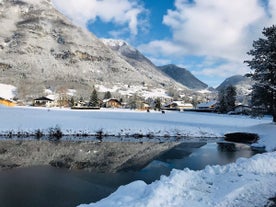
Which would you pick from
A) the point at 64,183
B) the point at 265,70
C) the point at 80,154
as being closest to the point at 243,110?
the point at 265,70

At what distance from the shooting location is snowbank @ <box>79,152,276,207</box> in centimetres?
1267

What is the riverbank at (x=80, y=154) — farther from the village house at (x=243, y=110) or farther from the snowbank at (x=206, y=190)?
the village house at (x=243, y=110)

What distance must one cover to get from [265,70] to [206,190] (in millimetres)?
35095

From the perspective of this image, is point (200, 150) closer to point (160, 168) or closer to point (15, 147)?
point (160, 168)

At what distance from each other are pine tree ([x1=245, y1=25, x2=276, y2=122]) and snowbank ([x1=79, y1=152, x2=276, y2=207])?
27.3 m

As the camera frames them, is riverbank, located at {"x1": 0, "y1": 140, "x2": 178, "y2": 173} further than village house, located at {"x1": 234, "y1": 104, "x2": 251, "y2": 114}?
No

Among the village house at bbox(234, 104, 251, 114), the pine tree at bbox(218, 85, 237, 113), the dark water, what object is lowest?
the dark water

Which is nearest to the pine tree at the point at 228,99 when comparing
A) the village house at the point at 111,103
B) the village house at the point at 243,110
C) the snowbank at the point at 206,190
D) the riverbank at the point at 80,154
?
the village house at the point at 243,110

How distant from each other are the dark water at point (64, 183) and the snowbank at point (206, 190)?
2526mm

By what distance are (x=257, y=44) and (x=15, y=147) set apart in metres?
34.9

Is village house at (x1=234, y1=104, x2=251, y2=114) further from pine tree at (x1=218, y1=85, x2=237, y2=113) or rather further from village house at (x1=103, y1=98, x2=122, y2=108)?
village house at (x1=103, y1=98, x2=122, y2=108)

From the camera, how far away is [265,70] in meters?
45.5

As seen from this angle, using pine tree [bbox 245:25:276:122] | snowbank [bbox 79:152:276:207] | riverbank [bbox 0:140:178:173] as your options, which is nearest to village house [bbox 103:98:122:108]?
pine tree [bbox 245:25:276:122]

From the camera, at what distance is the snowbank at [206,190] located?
1267cm
